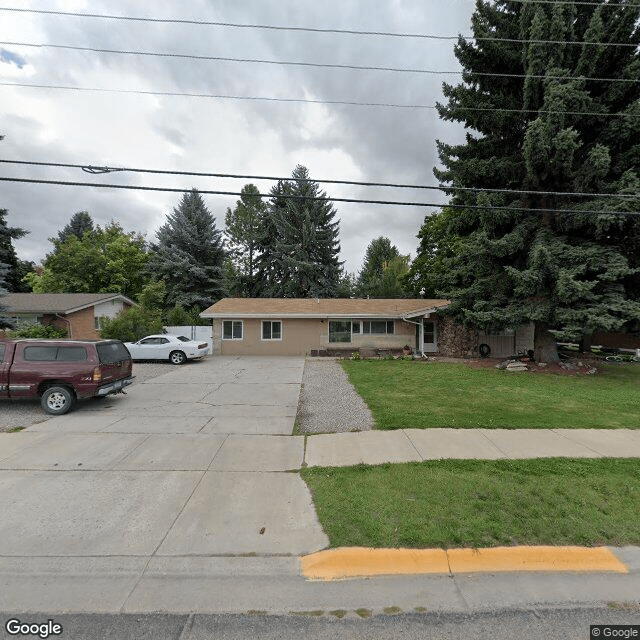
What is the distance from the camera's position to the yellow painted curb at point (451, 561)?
9.74 feet

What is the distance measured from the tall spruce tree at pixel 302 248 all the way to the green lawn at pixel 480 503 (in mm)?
30907

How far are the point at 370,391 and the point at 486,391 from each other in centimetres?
361

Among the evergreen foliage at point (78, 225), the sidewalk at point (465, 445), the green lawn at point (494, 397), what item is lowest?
the green lawn at point (494, 397)

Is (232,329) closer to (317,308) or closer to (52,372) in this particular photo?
(317,308)

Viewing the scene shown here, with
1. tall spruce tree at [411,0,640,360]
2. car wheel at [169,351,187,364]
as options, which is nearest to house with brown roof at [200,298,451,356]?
car wheel at [169,351,187,364]

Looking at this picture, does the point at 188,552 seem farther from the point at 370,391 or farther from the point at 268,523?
the point at 370,391

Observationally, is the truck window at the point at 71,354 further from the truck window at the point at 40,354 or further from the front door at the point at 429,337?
the front door at the point at 429,337

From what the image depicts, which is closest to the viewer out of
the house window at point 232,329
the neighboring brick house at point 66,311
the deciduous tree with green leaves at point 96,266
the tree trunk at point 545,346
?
the tree trunk at point 545,346

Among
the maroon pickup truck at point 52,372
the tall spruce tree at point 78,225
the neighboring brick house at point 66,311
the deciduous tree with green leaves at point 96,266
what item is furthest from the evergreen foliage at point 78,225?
the maroon pickup truck at point 52,372

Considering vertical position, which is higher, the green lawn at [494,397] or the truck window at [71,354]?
the truck window at [71,354]

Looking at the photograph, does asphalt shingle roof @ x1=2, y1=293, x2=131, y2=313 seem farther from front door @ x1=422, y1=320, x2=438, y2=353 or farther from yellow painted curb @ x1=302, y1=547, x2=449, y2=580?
yellow painted curb @ x1=302, y1=547, x2=449, y2=580

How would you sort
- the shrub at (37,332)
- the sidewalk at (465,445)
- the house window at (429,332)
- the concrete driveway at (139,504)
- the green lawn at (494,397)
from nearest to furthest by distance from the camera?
the concrete driveway at (139,504), the sidewalk at (465,445), the green lawn at (494,397), the shrub at (37,332), the house window at (429,332)

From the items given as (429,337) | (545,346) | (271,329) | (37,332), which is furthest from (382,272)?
(37,332)

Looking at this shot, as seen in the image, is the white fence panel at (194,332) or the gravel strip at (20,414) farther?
the white fence panel at (194,332)
